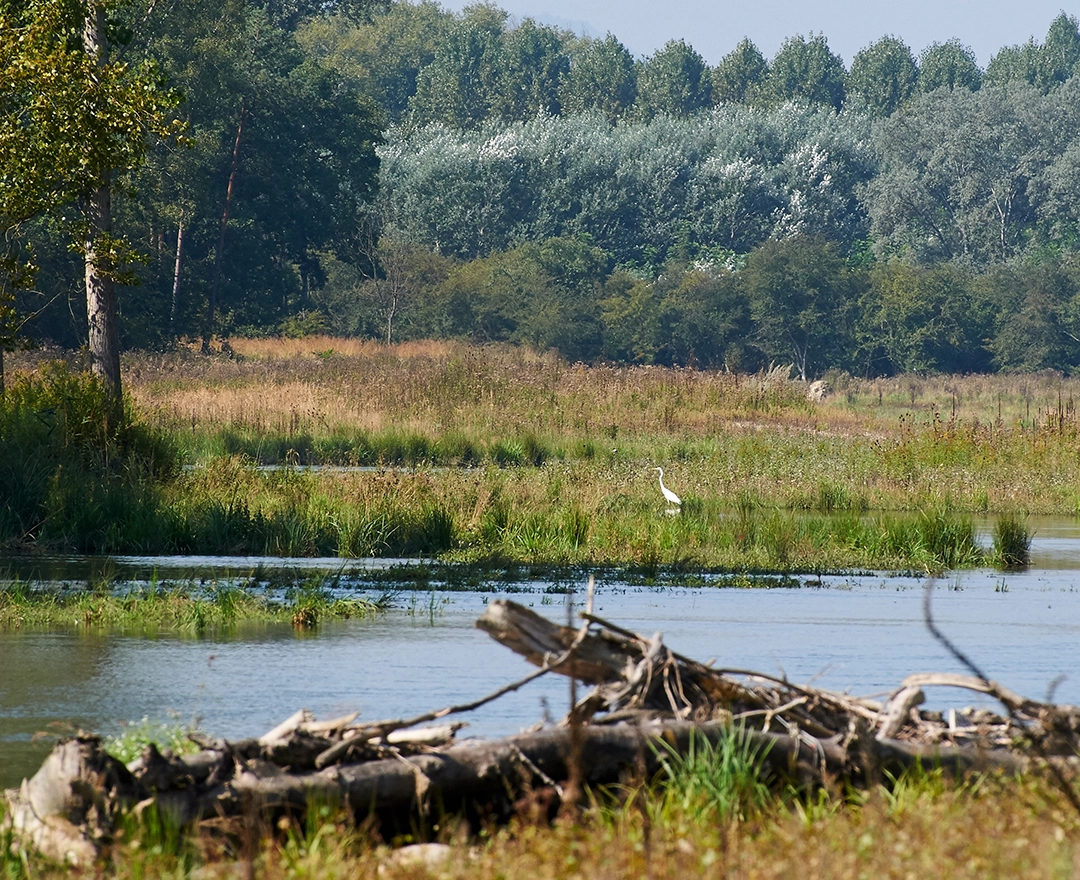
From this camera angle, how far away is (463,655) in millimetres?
12945

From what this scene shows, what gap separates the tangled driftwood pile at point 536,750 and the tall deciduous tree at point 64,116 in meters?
15.7

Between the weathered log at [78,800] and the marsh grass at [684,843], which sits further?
the weathered log at [78,800]

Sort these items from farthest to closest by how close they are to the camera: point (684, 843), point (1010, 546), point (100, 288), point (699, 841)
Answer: point (100, 288), point (1010, 546), point (699, 841), point (684, 843)

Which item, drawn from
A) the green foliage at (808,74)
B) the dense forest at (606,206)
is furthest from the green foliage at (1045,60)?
the green foliage at (808,74)

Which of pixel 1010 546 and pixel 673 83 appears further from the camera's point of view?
pixel 673 83

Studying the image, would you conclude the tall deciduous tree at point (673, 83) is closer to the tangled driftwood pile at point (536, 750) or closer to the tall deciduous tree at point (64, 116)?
the tall deciduous tree at point (64, 116)

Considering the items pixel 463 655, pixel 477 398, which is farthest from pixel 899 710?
pixel 477 398

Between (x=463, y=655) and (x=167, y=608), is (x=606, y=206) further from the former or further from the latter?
(x=463, y=655)

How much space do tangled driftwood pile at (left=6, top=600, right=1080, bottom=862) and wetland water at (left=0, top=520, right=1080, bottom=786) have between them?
1.99m

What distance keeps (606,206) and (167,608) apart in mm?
75101

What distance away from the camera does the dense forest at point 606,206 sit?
2243 inches

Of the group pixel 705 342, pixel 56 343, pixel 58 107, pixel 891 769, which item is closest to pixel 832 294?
pixel 705 342

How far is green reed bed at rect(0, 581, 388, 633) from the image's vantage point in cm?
1402

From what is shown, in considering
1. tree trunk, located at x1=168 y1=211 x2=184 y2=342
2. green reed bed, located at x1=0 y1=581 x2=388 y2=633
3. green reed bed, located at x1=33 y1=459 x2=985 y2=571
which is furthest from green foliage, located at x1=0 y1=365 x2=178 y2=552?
tree trunk, located at x1=168 y1=211 x2=184 y2=342
